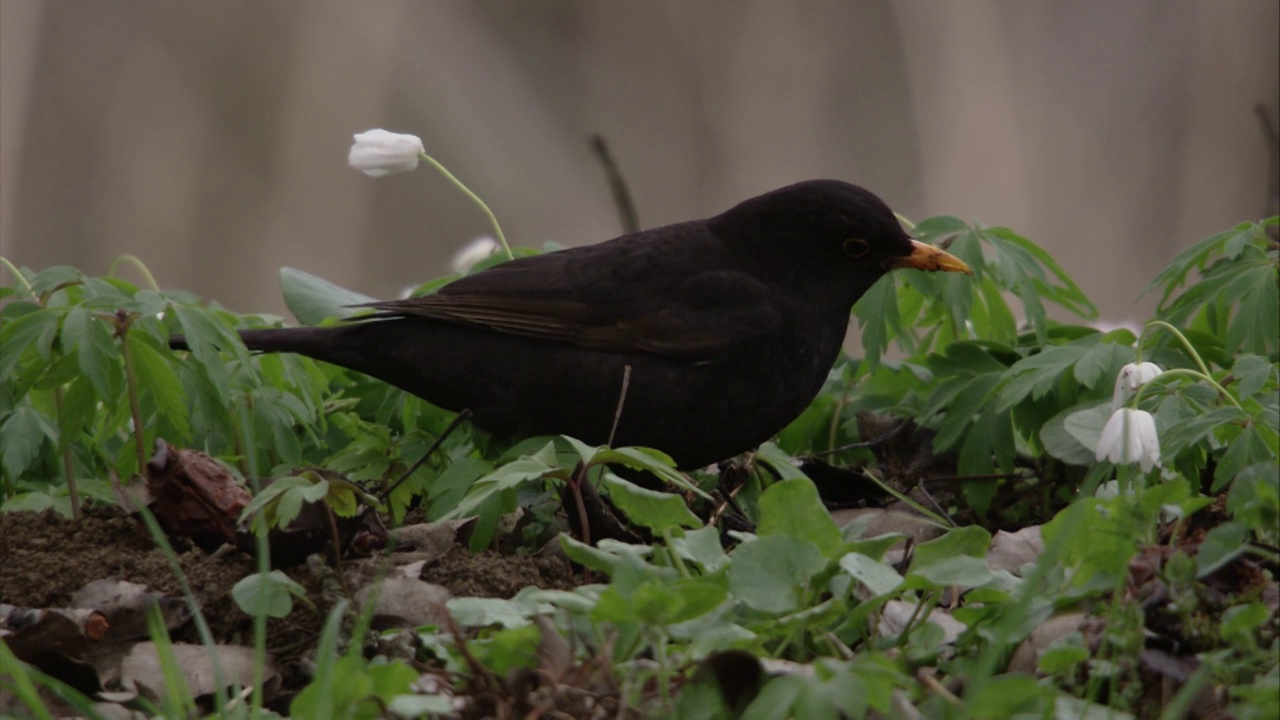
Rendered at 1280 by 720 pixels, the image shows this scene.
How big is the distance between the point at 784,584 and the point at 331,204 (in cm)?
572

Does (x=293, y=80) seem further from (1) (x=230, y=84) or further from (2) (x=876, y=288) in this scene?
(2) (x=876, y=288)

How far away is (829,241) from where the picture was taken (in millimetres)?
3361

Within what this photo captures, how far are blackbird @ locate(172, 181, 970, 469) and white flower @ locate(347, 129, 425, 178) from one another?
337mm

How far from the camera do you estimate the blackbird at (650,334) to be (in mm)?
3143

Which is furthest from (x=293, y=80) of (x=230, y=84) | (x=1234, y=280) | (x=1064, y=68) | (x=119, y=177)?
(x=1234, y=280)

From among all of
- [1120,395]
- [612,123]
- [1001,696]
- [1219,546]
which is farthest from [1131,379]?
[612,123]

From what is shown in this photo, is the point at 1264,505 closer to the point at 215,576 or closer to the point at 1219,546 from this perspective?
the point at 1219,546

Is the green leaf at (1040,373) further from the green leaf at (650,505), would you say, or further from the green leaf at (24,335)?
the green leaf at (24,335)

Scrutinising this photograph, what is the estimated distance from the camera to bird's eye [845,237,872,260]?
333cm

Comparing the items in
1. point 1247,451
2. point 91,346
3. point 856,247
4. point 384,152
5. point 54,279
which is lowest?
point 1247,451

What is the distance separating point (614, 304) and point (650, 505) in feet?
4.54

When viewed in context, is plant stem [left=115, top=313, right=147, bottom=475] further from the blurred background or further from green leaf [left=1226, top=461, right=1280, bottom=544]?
the blurred background

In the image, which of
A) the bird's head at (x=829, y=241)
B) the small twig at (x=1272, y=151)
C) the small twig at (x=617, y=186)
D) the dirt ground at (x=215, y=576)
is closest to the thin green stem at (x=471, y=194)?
the bird's head at (x=829, y=241)

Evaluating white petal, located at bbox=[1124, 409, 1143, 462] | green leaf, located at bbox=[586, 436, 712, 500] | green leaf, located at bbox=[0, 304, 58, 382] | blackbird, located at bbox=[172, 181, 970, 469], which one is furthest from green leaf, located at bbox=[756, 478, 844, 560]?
green leaf, located at bbox=[0, 304, 58, 382]
